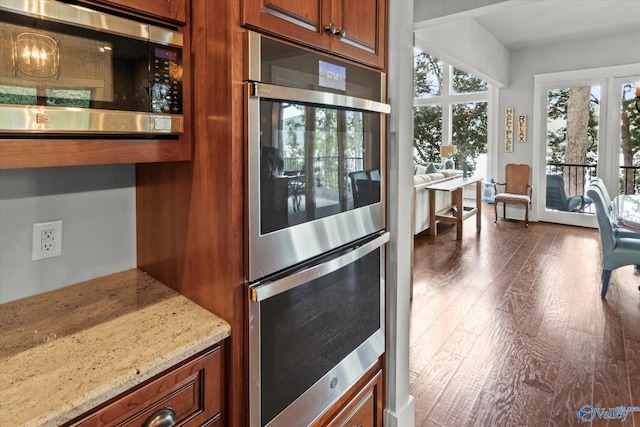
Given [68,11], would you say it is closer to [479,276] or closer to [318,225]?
[318,225]

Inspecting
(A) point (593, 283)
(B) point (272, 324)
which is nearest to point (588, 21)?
(A) point (593, 283)

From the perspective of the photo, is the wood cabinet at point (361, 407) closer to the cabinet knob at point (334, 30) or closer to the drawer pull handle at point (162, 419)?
the drawer pull handle at point (162, 419)

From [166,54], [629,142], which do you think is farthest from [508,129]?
[166,54]

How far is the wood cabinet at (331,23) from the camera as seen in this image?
102 centimetres

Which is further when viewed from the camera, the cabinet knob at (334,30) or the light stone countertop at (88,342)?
the cabinet knob at (334,30)

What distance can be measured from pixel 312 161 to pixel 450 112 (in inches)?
312

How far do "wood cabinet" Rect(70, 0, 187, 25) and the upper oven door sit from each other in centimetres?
A: 29

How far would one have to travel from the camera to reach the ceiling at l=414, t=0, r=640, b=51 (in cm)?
466

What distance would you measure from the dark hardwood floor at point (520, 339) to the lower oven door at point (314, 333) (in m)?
0.83

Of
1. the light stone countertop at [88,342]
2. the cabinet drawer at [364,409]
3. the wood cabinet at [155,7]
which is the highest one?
the wood cabinet at [155,7]

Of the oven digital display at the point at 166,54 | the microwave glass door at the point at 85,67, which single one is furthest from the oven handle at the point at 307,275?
the oven digital display at the point at 166,54

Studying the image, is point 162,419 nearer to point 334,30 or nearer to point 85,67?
point 85,67

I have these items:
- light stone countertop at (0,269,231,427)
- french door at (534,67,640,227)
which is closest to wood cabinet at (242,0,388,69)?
light stone countertop at (0,269,231,427)

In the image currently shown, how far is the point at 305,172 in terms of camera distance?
1.14 meters
